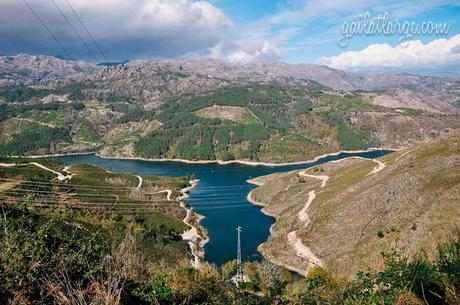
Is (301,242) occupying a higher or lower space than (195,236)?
higher

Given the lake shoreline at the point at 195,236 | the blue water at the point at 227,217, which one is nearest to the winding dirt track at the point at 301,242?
the blue water at the point at 227,217

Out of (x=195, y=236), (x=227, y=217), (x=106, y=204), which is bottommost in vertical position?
(x=227, y=217)

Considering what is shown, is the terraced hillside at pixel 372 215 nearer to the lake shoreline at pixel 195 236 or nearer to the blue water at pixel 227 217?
the blue water at pixel 227 217

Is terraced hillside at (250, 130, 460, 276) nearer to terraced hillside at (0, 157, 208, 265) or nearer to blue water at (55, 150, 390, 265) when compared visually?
blue water at (55, 150, 390, 265)


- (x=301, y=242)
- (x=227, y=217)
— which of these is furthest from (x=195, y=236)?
(x=301, y=242)

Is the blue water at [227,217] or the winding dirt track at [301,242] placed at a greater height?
the winding dirt track at [301,242]

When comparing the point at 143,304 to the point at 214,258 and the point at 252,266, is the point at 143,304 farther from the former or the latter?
the point at 214,258

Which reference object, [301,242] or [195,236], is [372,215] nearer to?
[301,242]

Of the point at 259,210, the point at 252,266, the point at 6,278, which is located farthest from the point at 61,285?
the point at 259,210
